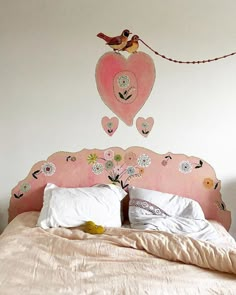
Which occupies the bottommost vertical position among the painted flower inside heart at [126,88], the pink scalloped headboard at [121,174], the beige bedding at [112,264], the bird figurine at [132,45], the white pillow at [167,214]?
the beige bedding at [112,264]

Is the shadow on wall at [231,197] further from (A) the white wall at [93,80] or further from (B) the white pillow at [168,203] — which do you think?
(B) the white pillow at [168,203]

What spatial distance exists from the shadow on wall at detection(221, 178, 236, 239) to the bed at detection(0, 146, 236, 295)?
43 millimetres

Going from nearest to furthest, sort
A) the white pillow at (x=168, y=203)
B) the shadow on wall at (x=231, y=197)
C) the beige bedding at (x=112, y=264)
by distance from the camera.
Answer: the beige bedding at (x=112, y=264)
the white pillow at (x=168, y=203)
the shadow on wall at (x=231, y=197)

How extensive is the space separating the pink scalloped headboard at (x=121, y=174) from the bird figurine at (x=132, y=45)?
0.73 m

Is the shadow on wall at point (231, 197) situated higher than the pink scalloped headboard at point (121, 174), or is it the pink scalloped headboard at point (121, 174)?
the pink scalloped headboard at point (121, 174)

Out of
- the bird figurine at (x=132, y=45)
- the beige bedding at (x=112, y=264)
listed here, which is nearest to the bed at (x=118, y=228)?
the beige bedding at (x=112, y=264)

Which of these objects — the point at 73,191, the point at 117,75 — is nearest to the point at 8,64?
the point at 117,75

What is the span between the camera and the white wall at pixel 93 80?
252 centimetres

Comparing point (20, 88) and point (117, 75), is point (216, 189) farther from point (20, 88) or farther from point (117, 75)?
point (20, 88)

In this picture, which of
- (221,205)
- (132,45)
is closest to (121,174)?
(221,205)

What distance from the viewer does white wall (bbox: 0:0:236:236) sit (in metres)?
2.52

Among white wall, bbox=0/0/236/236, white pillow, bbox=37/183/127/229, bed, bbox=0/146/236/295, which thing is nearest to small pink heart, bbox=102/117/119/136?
white wall, bbox=0/0/236/236

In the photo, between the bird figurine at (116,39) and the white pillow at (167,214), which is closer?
the white pillow at (167,214)

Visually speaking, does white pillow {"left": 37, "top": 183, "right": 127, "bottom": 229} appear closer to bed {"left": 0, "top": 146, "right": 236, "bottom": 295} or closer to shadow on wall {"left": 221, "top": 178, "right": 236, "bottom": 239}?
bed {"left": 0, "top": 146, "right": 236, "bottom": 295}
